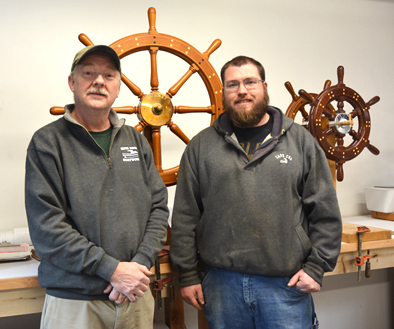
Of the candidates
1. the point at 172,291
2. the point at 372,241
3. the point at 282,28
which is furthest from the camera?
the point at 282,28

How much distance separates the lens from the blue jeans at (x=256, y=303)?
1.31m

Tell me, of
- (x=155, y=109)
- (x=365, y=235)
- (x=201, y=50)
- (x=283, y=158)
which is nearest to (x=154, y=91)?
(x=155, y=109)

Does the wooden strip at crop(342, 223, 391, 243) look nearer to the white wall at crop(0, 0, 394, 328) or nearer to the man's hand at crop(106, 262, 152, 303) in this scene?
the white wall at crop(0, 0, 394, 328)

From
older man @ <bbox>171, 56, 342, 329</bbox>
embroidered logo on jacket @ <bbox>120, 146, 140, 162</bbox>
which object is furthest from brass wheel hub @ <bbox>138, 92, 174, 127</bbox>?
embroidered logo on jacket @ <bbox>120, 146, 140, 162</bbox>

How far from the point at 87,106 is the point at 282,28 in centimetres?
184

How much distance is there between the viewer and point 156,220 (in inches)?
51.5

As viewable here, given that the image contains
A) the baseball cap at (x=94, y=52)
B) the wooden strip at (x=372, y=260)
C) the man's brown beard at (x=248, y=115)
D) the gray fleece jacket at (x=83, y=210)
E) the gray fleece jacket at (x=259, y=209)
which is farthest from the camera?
the wooden strip at (x=372, y=260)

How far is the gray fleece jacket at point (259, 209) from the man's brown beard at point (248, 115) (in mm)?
47

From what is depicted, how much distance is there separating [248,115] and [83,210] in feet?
2.23

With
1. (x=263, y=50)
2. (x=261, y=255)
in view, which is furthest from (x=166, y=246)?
(x=263, y=50)

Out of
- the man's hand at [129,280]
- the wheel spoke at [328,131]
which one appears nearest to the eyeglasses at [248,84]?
the wheel spoke at [328,131]

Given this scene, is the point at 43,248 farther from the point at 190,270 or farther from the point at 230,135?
the point at 230,135

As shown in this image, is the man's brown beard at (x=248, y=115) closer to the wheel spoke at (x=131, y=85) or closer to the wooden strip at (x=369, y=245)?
the wheel spoke at (x=131, y=85)

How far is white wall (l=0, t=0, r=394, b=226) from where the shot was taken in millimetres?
2078
